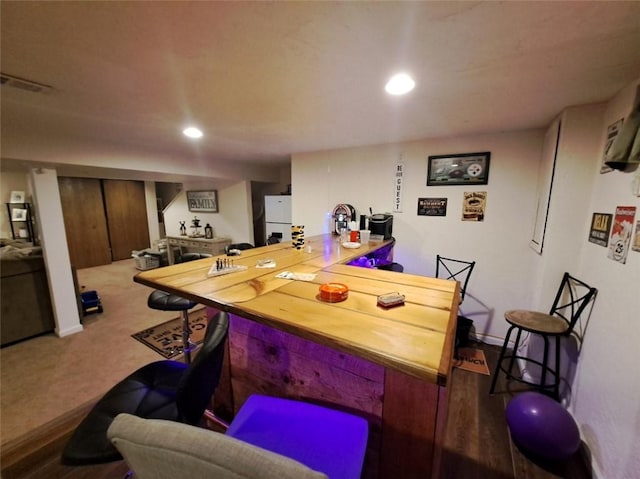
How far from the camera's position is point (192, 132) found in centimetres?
254

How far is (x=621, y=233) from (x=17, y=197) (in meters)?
8.46

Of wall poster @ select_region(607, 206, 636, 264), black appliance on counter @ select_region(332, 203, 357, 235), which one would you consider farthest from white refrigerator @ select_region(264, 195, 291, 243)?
wall poster @ select_region(607, 206, 636, 264)

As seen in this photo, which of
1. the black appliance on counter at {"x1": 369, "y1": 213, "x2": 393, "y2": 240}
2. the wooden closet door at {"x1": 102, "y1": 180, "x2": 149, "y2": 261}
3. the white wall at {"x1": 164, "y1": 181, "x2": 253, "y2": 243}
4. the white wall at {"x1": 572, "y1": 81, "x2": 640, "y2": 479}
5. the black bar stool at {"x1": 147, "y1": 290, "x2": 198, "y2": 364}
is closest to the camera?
the white wall at {"x1": 572, "y1": 81, "x2": 640, "y2": 479}

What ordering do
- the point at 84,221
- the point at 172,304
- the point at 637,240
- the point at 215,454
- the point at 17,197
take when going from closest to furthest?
the point at 215,454, the point at 637,240, the point at 172,304, the point at 17,197, the point at 84,221

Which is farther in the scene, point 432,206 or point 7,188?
point 7,188

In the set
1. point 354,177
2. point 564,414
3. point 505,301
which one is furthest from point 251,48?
point 505,301

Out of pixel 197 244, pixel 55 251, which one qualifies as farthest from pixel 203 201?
pixel 55 251

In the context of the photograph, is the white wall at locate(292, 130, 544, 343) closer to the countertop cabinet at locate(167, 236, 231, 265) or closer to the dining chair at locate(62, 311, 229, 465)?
the dining chair at locate(62, 311, 229, 465)

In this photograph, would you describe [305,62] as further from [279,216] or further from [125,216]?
[125,216]

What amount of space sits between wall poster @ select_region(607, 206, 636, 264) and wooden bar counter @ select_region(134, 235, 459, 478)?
93 cm

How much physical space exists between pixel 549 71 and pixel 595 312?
1457mm

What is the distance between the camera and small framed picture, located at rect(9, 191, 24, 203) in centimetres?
490

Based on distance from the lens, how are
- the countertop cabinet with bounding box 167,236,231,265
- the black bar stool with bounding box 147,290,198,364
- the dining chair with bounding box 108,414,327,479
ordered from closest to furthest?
the dining chair with bounding box 108,414,327,479, the black bar stool with bounding box 147,290,198,364, the countertop cabinet with bounding box 167,236,231,265

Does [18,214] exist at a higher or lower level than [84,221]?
higher
